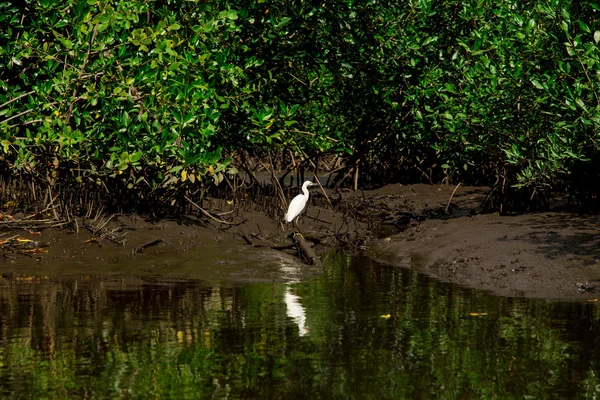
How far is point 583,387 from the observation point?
5.68 m

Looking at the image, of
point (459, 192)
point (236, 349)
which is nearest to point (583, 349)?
point (236, 349)

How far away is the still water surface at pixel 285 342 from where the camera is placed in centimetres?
566

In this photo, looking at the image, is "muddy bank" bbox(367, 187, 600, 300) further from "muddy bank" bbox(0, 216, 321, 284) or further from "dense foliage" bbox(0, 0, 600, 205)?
"muddy bank" bbox(0, 216, 321, 284)

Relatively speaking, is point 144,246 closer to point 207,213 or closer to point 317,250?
point 207,213

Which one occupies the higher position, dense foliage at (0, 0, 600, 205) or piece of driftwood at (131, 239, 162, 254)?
dense foliage at (0, 0, 600, 205)

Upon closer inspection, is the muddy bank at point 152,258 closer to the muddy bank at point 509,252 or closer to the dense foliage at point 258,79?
the dense foliage at point 258,79

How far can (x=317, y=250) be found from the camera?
13.3 m

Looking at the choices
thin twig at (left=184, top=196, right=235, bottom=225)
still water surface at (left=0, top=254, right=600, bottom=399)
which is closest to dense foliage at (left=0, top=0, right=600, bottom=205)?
thin twig at (left=184, top=196, right=235, bottom=225)

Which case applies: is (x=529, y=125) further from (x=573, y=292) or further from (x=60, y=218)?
(x=60, y=218)

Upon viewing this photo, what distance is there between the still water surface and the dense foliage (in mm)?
2117

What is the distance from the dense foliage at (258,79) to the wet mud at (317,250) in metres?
0.70

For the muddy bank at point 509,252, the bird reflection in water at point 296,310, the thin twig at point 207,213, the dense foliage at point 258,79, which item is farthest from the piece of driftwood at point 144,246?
the muddy bank at point 509,252

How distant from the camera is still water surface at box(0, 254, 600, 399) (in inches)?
223

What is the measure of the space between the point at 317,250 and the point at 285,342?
6.43 meters
